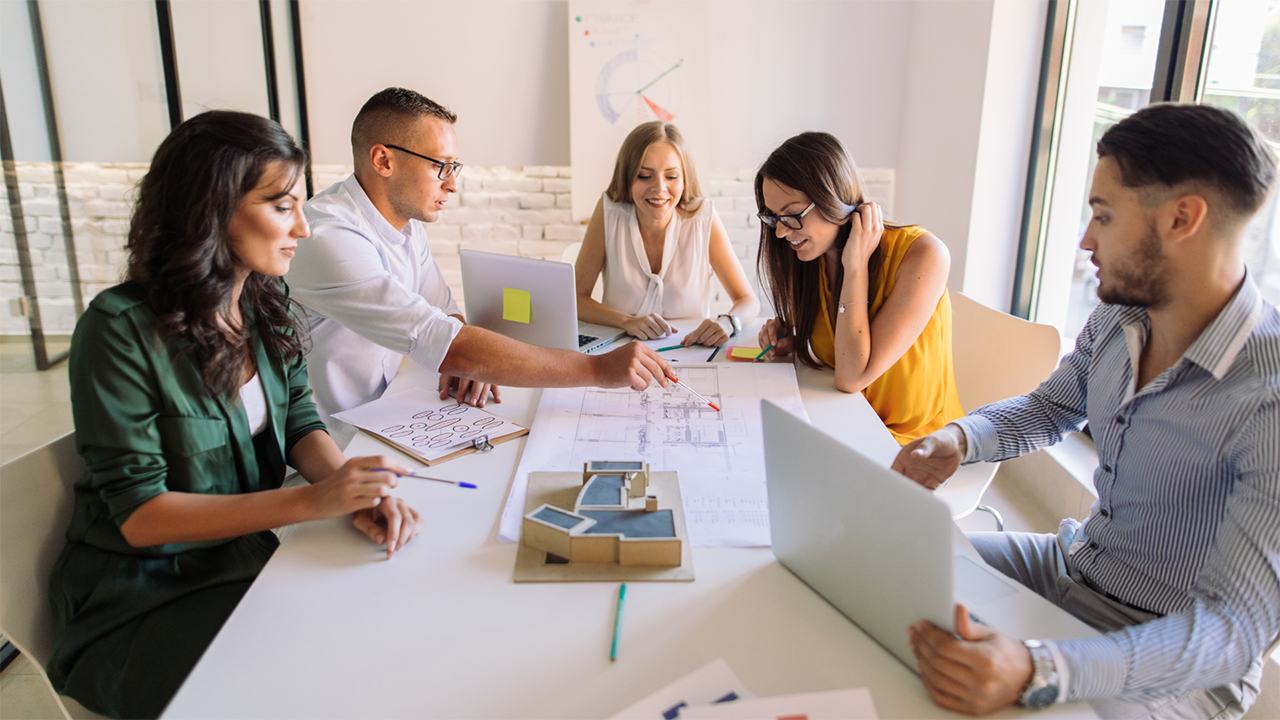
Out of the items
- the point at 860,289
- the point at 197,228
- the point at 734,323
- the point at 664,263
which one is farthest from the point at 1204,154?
the point at 664,263

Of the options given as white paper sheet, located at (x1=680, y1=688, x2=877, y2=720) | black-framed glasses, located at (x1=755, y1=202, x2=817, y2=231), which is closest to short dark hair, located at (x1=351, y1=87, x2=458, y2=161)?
black-framed glasses, located at (x1=755, y1=202, x2=817, y2=231)

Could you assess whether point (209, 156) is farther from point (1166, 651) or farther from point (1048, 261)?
point (1048, 261)

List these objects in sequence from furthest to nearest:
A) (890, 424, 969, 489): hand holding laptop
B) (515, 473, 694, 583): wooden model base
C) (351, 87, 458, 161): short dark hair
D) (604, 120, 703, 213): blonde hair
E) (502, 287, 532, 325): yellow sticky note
Answer: (604, 120, 703, 213): blonde hair, (351, 87, 458, 161): short dark hair, (502, 287, 532, 325): yellow sticky note, (890, 424, 969, 489): hand holding laptop, (515, 473, 694, 583): wooden model base

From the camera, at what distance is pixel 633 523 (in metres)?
1.14

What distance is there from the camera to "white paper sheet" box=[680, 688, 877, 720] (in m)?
0.81

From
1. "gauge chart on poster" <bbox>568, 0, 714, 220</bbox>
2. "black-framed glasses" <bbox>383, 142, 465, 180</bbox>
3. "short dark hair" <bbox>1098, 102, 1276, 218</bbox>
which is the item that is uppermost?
"gauge chart on poster" <bbox>568, 0, 714, 220</bbox>

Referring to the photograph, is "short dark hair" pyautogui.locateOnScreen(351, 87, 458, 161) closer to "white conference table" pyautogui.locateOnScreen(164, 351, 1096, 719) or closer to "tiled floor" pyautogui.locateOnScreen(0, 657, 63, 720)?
"white conference table" pyautogui.locateOnScreen(164, 351, 1096, 719)

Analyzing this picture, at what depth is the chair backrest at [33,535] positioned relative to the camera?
1.17 meters

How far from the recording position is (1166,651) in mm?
925

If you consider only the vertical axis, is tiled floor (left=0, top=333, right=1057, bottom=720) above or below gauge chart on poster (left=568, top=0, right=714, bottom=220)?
below

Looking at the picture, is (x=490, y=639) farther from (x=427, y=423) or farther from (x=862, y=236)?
(x=862, y=236)

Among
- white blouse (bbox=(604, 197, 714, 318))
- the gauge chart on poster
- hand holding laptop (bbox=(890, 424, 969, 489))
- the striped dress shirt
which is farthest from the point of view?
the gauge chart on poster

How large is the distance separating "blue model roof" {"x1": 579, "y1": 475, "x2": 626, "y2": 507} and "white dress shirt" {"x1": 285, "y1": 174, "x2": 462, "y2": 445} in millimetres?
665

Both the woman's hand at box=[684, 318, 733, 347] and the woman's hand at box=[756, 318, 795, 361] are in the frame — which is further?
the woman's hand at box=[684, 318, 733, 347]
